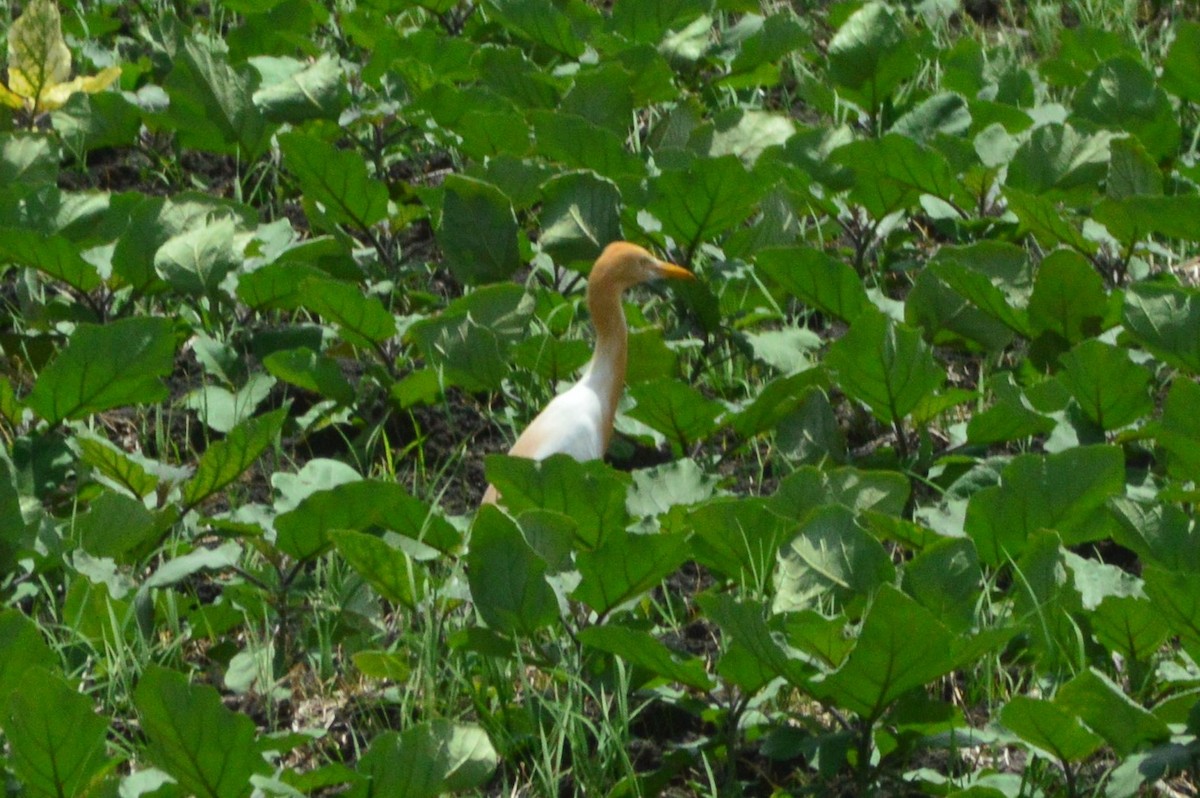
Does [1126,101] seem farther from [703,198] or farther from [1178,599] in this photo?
[1178,599]

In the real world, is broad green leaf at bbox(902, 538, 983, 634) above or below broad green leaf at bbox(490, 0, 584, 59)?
above

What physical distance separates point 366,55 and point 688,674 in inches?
122

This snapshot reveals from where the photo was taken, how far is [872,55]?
13.4 ft

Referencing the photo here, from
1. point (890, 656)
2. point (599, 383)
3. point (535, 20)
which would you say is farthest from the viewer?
point (535, 20)

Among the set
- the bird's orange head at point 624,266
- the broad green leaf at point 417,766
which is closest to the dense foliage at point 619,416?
the broad green leaf at point 417,766

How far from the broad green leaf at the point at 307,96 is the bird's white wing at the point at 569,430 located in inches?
50.4

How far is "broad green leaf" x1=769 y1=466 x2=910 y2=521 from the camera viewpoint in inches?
105

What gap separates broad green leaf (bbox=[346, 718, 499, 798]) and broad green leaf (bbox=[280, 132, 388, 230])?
1607 millimetres

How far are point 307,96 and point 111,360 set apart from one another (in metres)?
1.34

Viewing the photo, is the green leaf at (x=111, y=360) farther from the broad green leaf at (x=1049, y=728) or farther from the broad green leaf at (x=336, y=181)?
the broad green leaf at (x=1049, y=728)

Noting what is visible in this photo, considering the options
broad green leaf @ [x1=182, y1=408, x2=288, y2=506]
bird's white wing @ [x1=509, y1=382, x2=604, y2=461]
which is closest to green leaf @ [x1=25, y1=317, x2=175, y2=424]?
broad green leaf @ [x1=182, y1=408, x2=288, y2=506]

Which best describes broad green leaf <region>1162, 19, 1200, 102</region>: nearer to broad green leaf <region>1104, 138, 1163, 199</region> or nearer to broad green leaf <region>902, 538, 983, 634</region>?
broad green leaf <region>1104, 138, 1163, 199</region>

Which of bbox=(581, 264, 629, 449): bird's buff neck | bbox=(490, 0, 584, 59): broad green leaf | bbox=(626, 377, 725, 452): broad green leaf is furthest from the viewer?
bbox=(490, 0, 584, 59): broad green leaf

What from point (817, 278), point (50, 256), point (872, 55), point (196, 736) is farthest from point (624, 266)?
point (196, 736)
